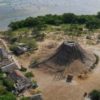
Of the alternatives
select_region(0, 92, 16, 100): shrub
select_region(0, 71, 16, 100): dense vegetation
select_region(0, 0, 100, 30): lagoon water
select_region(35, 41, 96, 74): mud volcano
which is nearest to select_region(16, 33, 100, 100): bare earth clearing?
select_region(35, 41, 96, 74): mud volcano

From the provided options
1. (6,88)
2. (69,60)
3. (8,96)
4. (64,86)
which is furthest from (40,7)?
(8,96)

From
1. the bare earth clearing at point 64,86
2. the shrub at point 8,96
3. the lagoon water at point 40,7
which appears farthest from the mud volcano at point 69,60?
the lagoon water at point 40,7

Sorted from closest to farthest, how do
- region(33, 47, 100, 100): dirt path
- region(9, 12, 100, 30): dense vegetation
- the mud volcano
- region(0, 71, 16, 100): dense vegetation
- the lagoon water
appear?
region(0, 71, 16, 100): dense vegetation < region(33, 47, 100, 100): dirt path < the mud volcano < region(9, 12, 100, 30): dense vegetation < the lagoon water

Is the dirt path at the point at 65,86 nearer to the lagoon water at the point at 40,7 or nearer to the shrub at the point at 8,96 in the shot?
the shrub at the point at 8,96

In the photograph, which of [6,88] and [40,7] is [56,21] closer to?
[40,7]

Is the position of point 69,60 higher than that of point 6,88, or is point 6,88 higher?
point 69,60

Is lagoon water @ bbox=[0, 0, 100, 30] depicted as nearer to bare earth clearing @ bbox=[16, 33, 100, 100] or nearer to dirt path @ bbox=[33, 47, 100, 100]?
bare earth clearing @ bbox=[16, 33, 100, 100]

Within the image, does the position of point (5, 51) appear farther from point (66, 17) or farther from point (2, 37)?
point (66, 17)
